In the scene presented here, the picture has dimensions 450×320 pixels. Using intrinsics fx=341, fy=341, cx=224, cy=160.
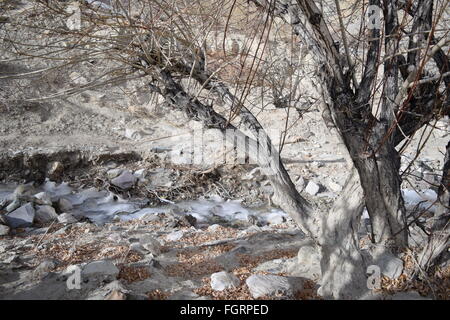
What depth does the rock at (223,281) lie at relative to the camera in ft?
7.50

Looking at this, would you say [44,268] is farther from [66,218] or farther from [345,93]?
[345,93]

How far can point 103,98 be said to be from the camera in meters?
7.61

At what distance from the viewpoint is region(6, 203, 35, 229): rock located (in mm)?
4066

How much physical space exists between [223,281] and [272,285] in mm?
337

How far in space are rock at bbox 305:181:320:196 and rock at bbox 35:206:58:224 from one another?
12.0 feet

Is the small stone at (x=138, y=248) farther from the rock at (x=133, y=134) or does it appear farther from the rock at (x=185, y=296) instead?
the rock at (x=133, y=134)

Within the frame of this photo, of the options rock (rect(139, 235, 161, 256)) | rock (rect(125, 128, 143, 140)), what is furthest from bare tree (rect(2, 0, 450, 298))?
rock (rect(125, 128, 143, 140))

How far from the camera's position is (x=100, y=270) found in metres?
2.37

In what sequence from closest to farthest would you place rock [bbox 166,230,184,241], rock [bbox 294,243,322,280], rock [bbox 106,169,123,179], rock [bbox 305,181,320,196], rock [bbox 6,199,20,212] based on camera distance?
rock [bbox 294,243,322,280]
rock [bbox 166,230,184,241]
rock [bbox 6,199,20,212]
rock [bbox 305,181,320,196]
rock [bbox 106,169,123,179]

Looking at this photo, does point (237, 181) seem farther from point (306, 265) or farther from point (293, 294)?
point (293, 294)

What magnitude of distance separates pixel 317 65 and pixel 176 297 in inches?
65.6

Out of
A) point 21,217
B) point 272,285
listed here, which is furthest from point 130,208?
point 272,285

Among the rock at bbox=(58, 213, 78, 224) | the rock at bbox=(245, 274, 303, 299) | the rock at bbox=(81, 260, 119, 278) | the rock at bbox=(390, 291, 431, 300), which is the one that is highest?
the rock at bbox=(58, 213, 78, 224)

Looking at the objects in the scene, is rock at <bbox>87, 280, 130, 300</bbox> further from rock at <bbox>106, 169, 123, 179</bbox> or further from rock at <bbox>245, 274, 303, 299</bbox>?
rock at <bbox>106, 169, 123, 179</bbox>
